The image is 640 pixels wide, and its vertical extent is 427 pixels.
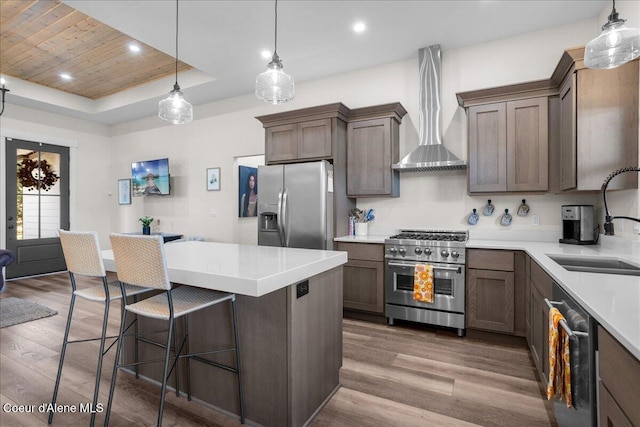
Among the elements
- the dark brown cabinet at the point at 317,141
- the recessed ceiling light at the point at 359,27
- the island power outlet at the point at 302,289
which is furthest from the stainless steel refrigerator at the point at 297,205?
the island power outlet at the point at 302,289

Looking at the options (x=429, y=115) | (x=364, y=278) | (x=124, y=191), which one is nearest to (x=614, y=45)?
(x=429, y=115)

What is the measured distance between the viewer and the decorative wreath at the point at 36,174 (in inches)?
225

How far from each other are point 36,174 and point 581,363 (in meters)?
7.68

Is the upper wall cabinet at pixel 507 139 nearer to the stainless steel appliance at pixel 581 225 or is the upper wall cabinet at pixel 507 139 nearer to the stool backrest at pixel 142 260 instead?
the stainless steel appliance at pixel 581 225

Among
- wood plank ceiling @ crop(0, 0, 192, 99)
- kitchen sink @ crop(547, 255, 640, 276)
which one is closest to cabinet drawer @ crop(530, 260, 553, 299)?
kitchen sink @ crop(547, 255, 640, 276)

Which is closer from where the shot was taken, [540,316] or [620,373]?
[620,373]

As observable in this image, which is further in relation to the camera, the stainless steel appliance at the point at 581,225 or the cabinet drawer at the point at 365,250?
the cabinet drawer at the point at 365,250

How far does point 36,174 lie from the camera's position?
5.87m

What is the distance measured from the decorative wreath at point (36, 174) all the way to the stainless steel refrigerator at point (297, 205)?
469 centimetres

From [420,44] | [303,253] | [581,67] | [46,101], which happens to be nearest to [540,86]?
[581,67]

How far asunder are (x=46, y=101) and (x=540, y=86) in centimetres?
709

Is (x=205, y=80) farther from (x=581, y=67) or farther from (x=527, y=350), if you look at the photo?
(x=527, y=350)

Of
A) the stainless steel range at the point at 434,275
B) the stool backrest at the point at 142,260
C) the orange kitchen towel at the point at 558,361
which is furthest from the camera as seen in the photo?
the stainless steel range at the point at 434,275

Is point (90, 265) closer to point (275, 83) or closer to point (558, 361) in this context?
point (275, 83)
